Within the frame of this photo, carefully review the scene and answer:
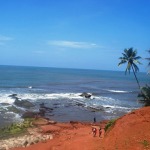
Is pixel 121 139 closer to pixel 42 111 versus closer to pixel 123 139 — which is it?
pixel 123 139

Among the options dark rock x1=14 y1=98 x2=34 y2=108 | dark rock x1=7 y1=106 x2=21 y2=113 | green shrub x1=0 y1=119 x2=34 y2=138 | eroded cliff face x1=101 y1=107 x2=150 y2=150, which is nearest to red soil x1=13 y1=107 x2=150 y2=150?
eroded cliff face x1=101 y1=107 x2=150 y2=150

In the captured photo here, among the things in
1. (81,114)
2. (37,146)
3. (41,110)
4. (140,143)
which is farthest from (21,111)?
(140,143)

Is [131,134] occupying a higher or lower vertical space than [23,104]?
higher

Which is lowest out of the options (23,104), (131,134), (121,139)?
(23,104)

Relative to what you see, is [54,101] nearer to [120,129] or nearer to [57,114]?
[57,114]

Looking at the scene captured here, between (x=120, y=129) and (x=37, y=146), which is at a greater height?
(x=120, y=129)

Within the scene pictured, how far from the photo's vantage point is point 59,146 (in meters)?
25.1

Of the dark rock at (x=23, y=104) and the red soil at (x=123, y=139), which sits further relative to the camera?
the dark rock at (x=23, y=104)

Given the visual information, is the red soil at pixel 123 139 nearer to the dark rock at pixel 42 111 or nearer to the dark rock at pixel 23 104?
the dark rock at pixel 42 111

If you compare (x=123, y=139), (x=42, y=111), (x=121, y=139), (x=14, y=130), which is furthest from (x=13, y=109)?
(x=123, y=139)

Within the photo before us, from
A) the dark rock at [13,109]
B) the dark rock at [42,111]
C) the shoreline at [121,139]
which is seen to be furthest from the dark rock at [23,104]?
the shoreline at [121,139]

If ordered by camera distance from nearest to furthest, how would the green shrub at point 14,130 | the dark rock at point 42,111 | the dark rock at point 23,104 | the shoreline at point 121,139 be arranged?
the shoreline at point 121,139 < the green shrub at point 14,130 < the dark rock at point 42,111 < the dark rock at point 23,104

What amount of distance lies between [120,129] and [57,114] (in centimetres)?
2656

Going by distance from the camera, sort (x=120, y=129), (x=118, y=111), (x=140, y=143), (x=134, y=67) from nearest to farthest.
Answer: (x=140, y=143), (x=120, y=129), (x=134, y=67), (x=118, y=111)
